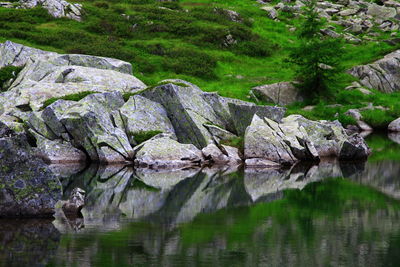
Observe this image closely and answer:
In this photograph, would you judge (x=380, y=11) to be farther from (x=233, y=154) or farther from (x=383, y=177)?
(x=383, y=177)

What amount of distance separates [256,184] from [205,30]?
1820 inches

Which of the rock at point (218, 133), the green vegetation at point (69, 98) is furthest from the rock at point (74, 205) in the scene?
the green vegetation at point (69, 98)

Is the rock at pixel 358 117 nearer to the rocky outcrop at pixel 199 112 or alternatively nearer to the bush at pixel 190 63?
the bush at pixel 190 63

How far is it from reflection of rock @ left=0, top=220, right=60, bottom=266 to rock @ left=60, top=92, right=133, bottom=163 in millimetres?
15967

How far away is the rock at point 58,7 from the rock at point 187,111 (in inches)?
1468

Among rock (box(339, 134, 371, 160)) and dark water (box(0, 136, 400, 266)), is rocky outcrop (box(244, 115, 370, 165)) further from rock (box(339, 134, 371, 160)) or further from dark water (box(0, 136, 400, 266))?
dark water (box(0, 136, 400, 266))

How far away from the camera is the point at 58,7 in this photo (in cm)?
7194

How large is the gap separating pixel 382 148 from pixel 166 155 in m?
18.1

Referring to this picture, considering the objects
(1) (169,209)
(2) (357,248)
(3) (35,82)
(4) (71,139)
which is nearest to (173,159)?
(4) (71,139)

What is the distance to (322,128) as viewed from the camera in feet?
126

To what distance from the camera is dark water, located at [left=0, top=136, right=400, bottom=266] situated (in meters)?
14.1

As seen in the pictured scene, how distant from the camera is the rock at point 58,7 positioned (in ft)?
233

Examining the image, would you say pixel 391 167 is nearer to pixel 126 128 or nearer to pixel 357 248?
Result: pixel 126 128

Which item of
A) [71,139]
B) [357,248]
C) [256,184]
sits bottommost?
[71,139]
